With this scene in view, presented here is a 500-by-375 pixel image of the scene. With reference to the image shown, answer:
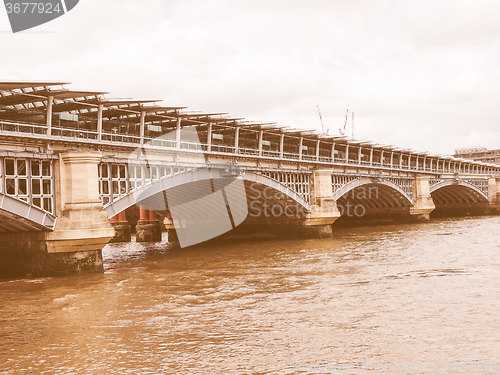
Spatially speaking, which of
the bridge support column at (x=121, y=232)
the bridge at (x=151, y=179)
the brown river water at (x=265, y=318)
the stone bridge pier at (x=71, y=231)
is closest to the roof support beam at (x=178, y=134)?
the bridge at (x=151, y=179)

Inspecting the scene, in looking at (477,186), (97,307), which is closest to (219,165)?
(97,307)

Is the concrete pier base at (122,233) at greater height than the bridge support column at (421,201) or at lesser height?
lesser

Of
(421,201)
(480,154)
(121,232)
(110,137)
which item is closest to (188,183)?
(110,137)

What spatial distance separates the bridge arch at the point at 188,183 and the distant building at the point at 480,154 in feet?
378

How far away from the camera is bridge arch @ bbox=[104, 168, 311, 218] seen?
26.9 meters

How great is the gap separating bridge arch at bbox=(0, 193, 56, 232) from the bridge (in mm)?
41

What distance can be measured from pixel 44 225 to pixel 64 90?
18.0 feet

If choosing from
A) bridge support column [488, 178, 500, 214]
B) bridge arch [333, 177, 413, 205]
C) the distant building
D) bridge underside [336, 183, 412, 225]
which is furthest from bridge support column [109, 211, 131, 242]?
the distant building

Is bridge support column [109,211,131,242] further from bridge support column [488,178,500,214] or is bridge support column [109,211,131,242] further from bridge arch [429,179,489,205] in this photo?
bridge support column [488,178,500,214]

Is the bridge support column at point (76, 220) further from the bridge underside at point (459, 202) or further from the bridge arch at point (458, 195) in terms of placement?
the bridge underside at point (459, 202)

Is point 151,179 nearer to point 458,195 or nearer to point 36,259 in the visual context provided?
point 36,259

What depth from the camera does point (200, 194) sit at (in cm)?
4231

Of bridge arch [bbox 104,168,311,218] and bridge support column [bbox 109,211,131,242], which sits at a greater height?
bridge arch [bbox 104,168,311,218]

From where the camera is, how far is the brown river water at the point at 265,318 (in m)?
11.7
